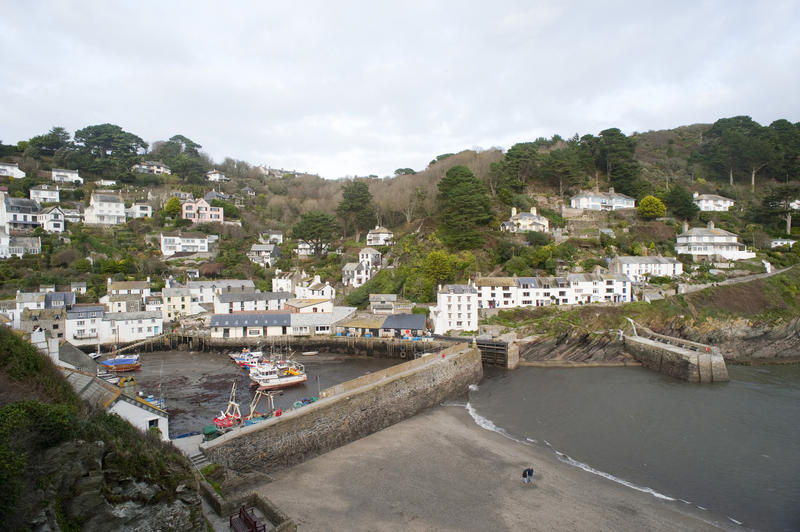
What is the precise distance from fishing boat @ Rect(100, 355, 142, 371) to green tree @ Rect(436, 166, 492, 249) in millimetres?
27746

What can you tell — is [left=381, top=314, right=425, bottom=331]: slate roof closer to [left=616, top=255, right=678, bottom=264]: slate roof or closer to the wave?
the wave

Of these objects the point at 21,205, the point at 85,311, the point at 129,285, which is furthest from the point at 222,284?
the point at 21,205

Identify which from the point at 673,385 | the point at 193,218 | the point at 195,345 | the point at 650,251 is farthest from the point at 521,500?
the point at 193,218

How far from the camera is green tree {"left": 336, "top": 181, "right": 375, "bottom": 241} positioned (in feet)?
168

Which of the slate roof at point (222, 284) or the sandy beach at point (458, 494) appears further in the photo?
the slate roof at point (222, 284)

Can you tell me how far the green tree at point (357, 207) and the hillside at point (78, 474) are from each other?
148 ft

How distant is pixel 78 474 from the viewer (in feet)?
17.4

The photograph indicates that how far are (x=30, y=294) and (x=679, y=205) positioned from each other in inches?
2314

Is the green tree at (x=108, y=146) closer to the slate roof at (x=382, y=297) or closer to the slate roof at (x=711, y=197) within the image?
the slate roof at (x=382, y=297)

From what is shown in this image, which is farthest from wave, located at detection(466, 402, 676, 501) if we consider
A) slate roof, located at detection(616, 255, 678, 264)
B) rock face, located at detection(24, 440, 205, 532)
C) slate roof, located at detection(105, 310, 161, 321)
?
slate roof, located at detection(105, 310, 161, 321)

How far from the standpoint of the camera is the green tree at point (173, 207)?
52.2 m

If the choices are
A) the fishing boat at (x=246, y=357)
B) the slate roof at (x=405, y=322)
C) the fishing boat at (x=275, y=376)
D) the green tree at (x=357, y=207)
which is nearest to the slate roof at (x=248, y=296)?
the fishing boat at (x=246, y=357)

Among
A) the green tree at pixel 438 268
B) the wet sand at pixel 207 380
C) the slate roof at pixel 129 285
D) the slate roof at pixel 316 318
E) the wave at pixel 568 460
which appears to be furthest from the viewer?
the green tree at pixel 438 268

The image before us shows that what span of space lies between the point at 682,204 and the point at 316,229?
3939 cm
